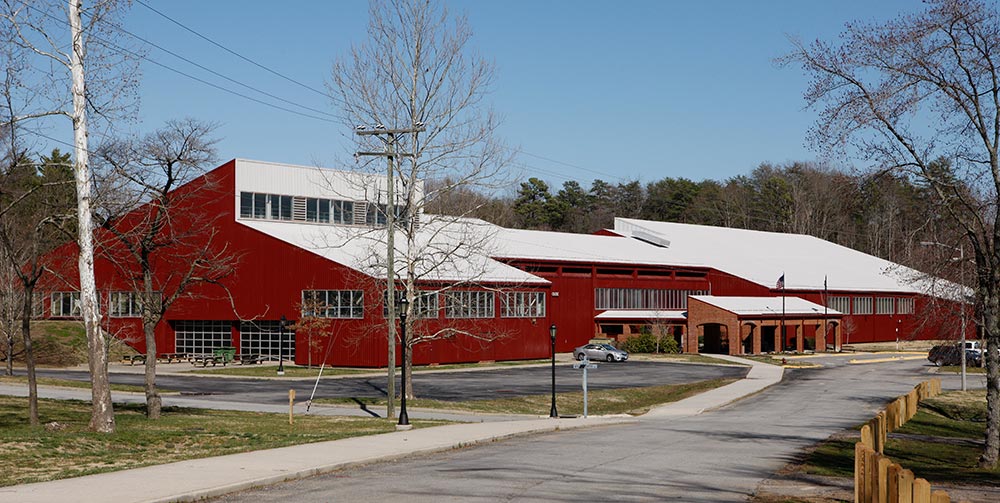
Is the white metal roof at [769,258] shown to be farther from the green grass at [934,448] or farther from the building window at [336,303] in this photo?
the green grass at [934,448]

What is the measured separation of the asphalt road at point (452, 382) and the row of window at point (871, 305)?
33725mm

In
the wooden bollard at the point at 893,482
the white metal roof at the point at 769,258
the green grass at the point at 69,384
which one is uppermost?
the white metal roof at the point at 769,258

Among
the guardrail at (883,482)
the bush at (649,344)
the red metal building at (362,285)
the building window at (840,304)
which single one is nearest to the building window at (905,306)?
the red metal building at (362,285)

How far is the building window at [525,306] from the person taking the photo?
69.4 m

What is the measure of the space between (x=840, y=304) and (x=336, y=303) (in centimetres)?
5213

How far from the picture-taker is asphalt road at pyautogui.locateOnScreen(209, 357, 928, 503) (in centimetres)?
1647

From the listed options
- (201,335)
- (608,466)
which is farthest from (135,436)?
(201,335)

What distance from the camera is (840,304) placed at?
9544 centimetres

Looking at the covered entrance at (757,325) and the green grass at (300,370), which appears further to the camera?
the covered entrance at (757,325)

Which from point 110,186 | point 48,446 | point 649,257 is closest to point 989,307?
point 48,446

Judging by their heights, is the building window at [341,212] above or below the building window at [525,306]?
above

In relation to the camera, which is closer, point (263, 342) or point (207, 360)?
point (207, 360)

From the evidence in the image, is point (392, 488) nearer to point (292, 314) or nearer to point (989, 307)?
point (989, 307)

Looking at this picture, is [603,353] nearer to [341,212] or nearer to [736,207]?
[341,212]
